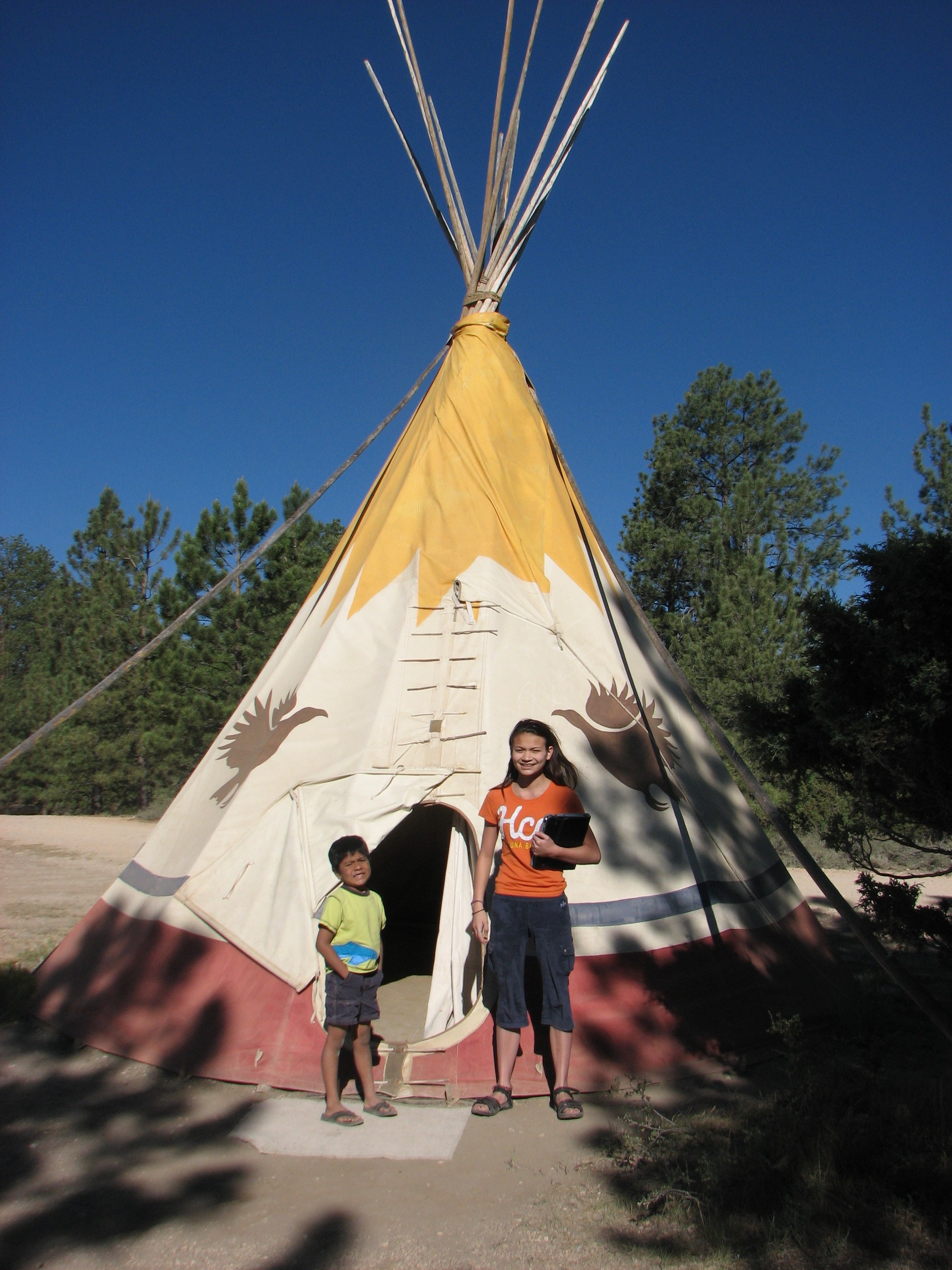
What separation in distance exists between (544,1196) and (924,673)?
2.38m

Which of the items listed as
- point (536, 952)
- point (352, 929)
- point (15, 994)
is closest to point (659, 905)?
point (536, 952)

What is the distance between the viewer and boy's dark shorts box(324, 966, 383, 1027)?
121 inches

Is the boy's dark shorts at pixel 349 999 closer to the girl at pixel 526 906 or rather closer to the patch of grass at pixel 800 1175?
the girl at pixel 526 906

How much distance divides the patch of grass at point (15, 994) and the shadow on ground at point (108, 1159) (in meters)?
0.39

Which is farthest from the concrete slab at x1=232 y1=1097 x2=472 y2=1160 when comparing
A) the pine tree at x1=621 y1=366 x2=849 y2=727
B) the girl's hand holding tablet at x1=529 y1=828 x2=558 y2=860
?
the pine tree at x1=621 y1=366 x2=849 y2=727

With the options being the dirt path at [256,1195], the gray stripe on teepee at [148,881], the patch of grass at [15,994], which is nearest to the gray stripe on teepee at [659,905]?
the dirt path at [256,1195]

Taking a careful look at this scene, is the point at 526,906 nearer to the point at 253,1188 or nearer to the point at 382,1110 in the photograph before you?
the point at 382,1110

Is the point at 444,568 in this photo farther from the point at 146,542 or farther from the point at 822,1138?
the point at 146,542

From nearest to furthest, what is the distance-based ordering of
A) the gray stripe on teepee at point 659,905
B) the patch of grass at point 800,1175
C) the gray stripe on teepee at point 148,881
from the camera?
the patch of grass at point 800,1175 < the gray stripe on teepee at point 659,905 < the gray stripe on teepee at point 148,881

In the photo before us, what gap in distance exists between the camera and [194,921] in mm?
3676

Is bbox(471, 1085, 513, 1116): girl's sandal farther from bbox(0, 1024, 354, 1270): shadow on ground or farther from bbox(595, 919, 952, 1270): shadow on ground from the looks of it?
bbox(0, 1024, 354, 1270): shadow on ground

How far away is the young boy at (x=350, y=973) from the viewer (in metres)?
3.05

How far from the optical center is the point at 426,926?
291 inches

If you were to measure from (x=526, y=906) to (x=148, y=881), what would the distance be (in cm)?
219
